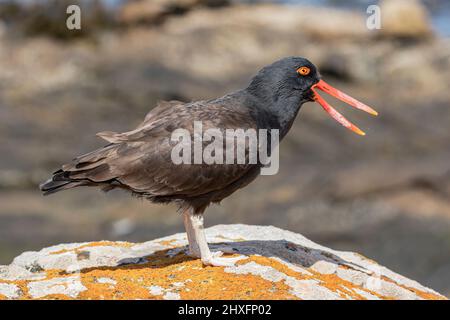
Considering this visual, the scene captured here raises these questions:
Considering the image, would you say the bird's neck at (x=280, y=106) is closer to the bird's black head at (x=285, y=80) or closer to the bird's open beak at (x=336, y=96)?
the bird's black head at (x=285, y=80)

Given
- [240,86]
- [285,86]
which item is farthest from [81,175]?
[240,86]

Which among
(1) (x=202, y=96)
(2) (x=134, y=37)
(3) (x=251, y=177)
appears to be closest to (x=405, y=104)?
(1) (x=202, y=96)

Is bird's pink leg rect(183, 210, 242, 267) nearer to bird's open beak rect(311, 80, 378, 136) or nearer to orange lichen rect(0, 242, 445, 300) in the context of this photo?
orange lichen rect(0, 242, 445, 300)

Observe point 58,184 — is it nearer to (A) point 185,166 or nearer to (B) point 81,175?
(B) point 81,175

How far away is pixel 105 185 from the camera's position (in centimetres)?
722

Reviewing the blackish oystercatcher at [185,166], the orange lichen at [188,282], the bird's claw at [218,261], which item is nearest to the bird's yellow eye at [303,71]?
the blackish oystercatcher at [185,166]

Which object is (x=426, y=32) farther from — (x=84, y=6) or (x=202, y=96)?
(x=84, y=6)

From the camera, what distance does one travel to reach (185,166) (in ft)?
23.4

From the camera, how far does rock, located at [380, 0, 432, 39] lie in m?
38.8

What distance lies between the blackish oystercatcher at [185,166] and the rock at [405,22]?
32.4 meters

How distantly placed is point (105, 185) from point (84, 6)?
112 ft
